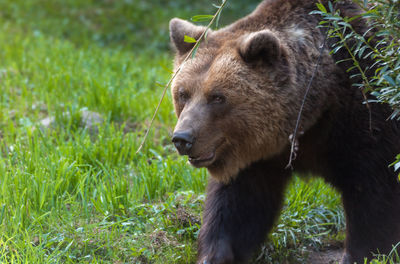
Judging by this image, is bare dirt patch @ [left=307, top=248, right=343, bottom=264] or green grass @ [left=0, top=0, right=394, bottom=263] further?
bare dirt patch @ [left=307, top=248, right=343, bottom=264]

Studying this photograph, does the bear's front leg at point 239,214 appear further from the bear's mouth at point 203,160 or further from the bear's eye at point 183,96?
the bear's eye at point 183,96

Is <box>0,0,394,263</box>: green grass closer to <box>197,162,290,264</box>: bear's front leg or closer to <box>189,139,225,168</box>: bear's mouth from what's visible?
<box>197,162,290,264</box>: bear's front leg

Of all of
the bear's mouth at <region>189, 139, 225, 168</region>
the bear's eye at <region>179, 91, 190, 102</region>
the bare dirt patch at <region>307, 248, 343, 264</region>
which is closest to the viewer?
the bear's mouth at <region>189, 139, 225, 168</region>

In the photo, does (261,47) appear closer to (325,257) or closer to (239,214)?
(239,214)

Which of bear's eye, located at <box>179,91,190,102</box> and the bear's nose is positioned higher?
bear's eye, located at <box>179,91,190,102</box>

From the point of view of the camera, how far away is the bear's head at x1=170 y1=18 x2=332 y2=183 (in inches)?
155

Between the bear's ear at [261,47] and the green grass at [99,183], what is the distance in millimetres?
564

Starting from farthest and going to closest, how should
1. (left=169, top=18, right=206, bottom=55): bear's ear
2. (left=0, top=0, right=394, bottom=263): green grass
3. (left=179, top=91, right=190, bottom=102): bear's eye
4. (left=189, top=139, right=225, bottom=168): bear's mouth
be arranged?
(left=169, top=18, right=206, bottom=55): bear's ear
(left=0, top=0, right=394, bottom=263): green grass
(left=179, top=91, right=190, bottom=102): bear's eye
(left=189, top=139, right=225, bottom=168): bear's mouth

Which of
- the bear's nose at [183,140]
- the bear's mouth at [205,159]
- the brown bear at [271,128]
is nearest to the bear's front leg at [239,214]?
the brown bear at [271,128]

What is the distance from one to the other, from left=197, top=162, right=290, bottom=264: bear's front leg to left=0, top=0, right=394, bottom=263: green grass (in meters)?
0.22

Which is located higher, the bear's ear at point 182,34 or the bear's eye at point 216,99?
the bear's ear at point 182,34

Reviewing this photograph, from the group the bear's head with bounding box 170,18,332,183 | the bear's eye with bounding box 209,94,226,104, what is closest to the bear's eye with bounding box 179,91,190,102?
the bear's head with bounding box 170,18,332,183

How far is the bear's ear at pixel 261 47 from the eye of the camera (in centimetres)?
395

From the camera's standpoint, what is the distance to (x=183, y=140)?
3.74m
